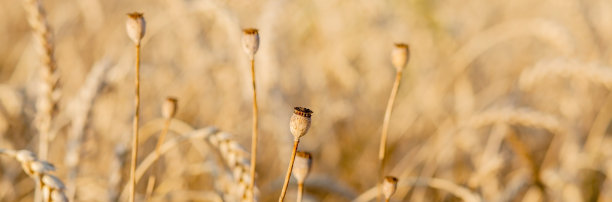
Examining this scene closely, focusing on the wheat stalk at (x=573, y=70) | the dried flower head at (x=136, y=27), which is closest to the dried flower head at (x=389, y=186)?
the dried flower head at (x=136, y=27)

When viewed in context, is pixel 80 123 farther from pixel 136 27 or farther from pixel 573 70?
pixel 573 70

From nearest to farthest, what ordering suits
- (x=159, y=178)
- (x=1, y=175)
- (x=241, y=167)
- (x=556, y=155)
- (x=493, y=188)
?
1. (x=241, y=167)
2. (x=493, y=188)
3. (x=1, y=175)
4. (x=159, y=178)
5. (x=556, y=155)

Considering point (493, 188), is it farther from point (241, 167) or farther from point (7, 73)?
point (7, 73)

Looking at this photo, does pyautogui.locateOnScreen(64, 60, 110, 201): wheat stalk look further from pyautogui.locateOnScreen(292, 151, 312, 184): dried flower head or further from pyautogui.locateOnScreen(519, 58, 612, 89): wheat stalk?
pyautogui.locateOnScreen(519, 58, 612, 89): wheat stalk

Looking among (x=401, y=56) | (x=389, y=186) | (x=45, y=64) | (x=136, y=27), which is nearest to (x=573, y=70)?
(x=401, y=56)

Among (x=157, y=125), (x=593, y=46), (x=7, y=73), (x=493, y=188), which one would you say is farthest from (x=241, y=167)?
(x=7, y=73)

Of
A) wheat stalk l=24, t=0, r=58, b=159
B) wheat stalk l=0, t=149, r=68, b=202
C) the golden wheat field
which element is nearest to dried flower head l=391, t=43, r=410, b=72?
the golden wheat field

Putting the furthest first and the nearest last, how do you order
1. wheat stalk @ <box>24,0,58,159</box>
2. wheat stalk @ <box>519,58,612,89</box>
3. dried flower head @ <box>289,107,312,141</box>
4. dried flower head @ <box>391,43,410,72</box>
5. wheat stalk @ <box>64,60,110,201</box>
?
wheat stalk @ <box>519,58,612,89</box>
wheat stalk @ <box>64,60,110,201</box>
wheat stalk @ <box>24,0,58,159</box>
dried flower head @ <box>391,43,410,72</box>
dried flower head @ <box>289,107,312,141</box>
